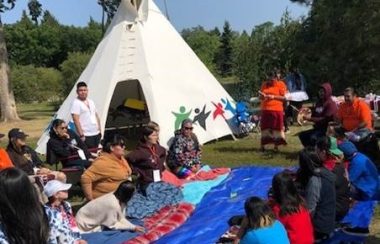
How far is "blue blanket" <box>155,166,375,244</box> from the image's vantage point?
5434 mm

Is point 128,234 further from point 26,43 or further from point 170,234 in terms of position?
point 26,43

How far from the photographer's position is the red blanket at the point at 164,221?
5.64m

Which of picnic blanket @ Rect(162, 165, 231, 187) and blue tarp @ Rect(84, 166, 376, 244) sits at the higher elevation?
picnic blanket @ Rect(162, 165, 231, 187)

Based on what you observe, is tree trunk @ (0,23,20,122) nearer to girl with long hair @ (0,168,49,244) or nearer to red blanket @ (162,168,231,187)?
red blanket @ (162,168,231,187)

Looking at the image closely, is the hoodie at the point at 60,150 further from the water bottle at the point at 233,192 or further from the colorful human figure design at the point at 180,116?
the colorful human figure design at the point at 180,116

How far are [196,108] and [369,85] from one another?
1041 cm

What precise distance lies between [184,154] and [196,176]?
1.21 ft

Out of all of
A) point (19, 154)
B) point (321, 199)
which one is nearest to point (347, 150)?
point (321, 199)

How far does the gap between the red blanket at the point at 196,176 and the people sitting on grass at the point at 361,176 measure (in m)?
2.59

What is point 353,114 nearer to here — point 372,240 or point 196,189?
point 196,189

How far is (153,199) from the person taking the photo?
6.84 m

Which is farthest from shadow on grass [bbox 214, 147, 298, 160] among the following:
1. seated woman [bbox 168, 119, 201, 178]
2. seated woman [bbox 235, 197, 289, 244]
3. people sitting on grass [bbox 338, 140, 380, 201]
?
seated woman [bbox 235, 197, 289, 244]

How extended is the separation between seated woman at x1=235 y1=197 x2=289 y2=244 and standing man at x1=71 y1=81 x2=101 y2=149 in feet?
16.0

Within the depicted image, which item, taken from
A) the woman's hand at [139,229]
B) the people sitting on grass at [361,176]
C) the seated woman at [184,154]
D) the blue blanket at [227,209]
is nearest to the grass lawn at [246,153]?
the blue blanket at [227,209]
